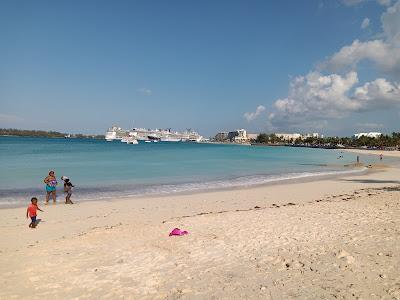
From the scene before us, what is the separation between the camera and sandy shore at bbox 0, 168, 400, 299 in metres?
6.34

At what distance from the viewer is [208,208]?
15883 millimetres

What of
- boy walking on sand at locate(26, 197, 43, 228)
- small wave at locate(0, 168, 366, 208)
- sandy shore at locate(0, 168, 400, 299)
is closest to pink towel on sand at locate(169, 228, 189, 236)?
sandy shore at locate(0, 168, 400, 299)

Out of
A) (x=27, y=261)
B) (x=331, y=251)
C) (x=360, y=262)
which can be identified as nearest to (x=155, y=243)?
(x=27, y=261)

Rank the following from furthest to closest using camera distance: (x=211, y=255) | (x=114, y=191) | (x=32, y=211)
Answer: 1. (x=114, y=191)
2. (x=32, y=211)
3. (x=211, y=255)

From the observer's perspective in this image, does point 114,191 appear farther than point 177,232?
Yes

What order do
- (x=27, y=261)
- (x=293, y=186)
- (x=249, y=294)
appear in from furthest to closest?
(x=293, y=186)
(x=27, y=261)
(x=249, y=294)

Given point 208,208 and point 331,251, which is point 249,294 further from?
point 208,208

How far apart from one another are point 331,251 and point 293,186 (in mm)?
16561

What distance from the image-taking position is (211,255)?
27.2 feet

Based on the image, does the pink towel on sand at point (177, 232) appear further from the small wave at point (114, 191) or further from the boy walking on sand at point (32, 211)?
the small wave at point (114, 191)

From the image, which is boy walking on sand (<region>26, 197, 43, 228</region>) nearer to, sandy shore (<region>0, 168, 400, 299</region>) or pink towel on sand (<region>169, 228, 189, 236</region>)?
sandy shore (<region>0, 168, 400, 299</region>)

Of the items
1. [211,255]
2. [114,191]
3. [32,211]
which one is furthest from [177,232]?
[114,191]

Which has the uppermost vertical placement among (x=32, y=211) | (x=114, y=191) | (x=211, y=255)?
(x=32, y=211)

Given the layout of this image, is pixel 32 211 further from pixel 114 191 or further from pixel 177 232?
pixel 114 191
